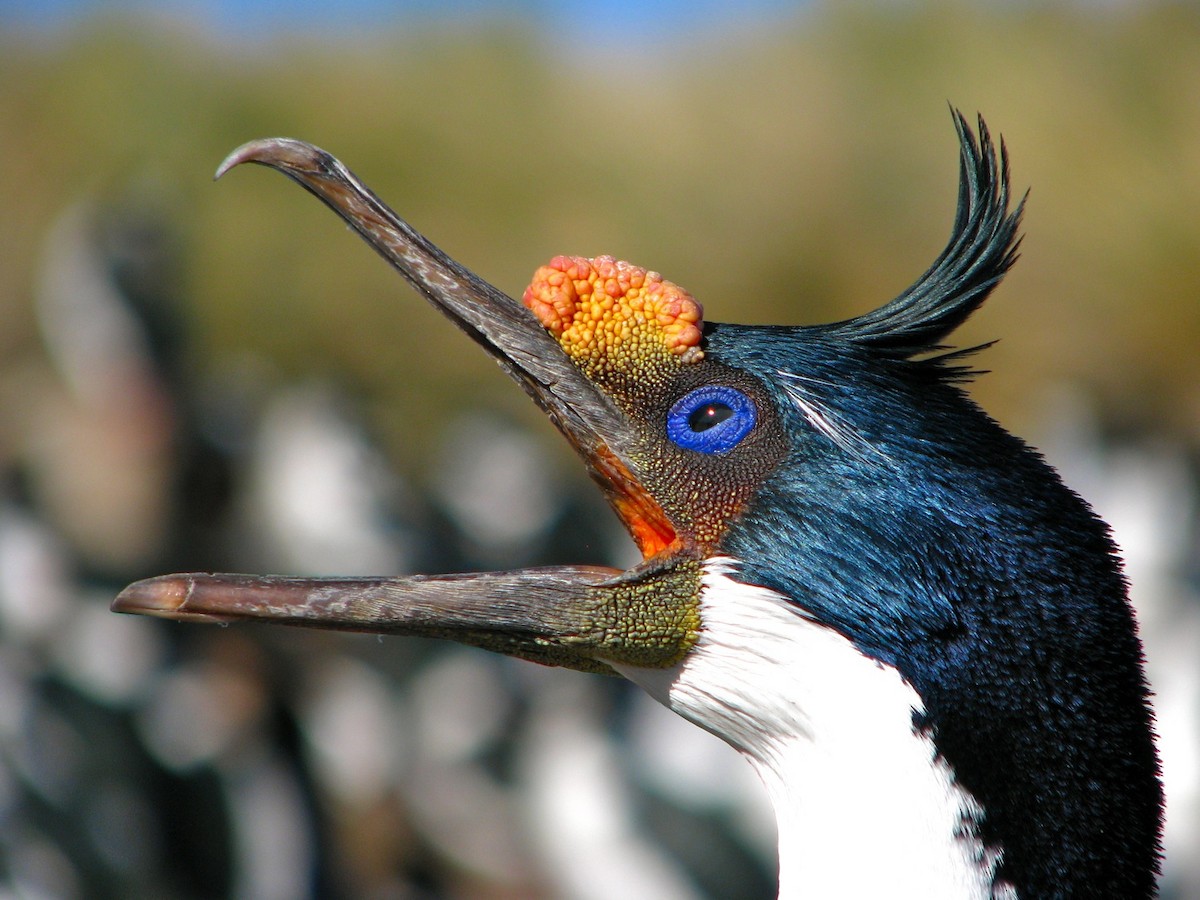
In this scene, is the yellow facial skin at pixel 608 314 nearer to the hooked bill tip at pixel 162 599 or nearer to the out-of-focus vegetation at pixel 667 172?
the hooked bill tip at pixel 162 599

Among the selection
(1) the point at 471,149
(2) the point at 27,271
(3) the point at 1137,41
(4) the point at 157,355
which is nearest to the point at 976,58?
(3) the point at 1137,41

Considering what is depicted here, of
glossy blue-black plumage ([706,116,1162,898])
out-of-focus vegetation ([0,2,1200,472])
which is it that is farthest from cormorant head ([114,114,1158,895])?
out-of-focus vegetation ([0,2,1200,472])

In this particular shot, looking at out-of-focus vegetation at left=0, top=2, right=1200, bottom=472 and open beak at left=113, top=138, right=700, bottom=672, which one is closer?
open beak at left=113, top=138, right=700, bottom=672

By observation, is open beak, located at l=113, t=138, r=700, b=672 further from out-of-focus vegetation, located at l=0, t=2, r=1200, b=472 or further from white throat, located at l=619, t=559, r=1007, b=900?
out-of-focus vegetation, located at l=0, t=2, r=1200, b=472

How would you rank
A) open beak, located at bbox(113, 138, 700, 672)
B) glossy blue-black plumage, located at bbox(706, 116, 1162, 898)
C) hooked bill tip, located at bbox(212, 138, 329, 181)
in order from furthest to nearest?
1. hooked bill tip, located at bbox(212, 138, 329, 181)
2. open beak, located at bbox(113, 138, 700, 672)
3. glossy blue-black plumage, located at bbox(706, 116, 1162, 898)

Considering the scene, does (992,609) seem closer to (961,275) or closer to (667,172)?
(961,275)

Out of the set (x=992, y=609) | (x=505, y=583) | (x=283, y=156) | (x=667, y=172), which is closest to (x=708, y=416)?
(x=505, y=583)
